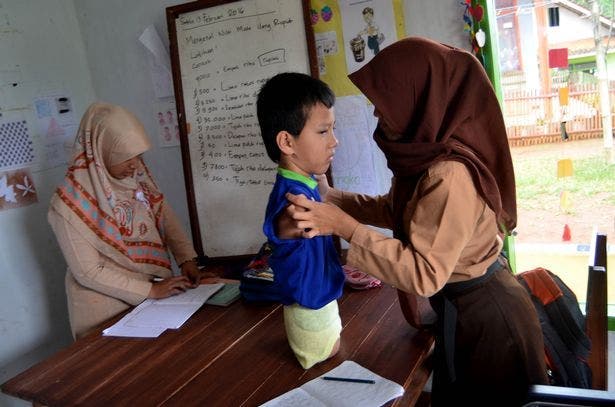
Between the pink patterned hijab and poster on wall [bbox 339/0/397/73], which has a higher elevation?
poster on wall [bbox 339/0/397/73]

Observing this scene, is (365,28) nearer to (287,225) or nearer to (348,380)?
(287,225)

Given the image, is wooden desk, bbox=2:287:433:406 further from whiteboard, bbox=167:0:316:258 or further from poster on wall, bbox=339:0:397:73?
poster on wall, bbox=339:0:397:73

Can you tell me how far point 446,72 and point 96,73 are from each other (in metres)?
2.08

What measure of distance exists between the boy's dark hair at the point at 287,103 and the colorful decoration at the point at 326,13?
2.54ft

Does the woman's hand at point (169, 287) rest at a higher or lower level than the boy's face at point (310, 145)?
lower

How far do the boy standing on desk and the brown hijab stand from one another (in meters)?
0.15

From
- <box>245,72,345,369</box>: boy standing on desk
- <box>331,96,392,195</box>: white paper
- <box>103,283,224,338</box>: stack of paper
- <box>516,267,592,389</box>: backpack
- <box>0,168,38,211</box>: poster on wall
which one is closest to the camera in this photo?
<box>245,72,345,369</box>: boy standing on desk

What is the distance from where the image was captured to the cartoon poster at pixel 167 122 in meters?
2.39

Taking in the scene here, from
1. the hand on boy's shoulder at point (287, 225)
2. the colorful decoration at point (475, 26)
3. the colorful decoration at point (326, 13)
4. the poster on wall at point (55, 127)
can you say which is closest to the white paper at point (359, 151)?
the colorful decoration at point (326, 13)

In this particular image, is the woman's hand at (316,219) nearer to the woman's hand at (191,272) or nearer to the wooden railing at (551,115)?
the woman's hand at (191,272)

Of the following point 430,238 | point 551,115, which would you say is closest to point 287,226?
point 430,238

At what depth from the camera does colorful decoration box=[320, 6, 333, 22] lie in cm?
192

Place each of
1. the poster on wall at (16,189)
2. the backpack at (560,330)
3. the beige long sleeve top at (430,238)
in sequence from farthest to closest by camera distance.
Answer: the poster on wall at (16,189) < the backpack at (560,330) < the beige long sleeve top at (430,238)

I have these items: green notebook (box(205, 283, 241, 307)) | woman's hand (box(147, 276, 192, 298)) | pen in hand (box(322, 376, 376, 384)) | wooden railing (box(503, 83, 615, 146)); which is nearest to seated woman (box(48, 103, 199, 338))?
woman's hand (box(147, 276, 192, 298))
